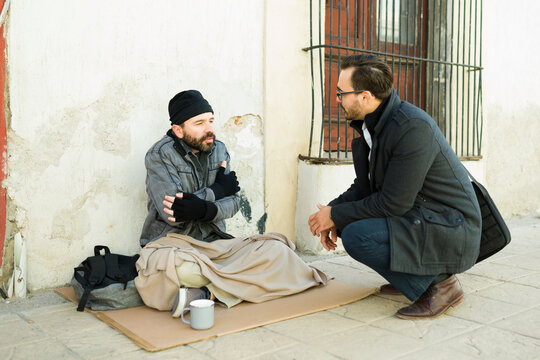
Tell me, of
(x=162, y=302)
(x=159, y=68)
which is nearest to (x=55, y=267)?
(x=162, y=302)

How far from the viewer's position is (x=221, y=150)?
3482 millimetres

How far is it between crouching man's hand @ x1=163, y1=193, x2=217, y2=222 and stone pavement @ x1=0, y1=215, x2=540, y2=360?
69 cm

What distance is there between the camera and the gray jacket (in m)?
3.14

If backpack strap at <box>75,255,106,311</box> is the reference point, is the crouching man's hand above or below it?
above

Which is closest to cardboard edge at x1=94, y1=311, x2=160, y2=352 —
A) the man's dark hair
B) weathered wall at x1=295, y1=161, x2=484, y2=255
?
the man's dark hair

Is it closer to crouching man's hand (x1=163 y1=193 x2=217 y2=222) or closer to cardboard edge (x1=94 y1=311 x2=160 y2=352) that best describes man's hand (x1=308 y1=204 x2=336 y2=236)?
crouching man's hand (x1=163 y1=193 x2=217 y2=222)

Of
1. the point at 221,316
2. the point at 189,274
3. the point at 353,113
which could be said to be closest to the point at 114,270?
the point at 189,274

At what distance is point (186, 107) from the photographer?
10.6 feet

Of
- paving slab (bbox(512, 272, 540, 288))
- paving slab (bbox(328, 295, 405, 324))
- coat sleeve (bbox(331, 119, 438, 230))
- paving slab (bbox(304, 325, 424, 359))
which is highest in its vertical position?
coat sleeve (bbox(331, 119, 438, 230))

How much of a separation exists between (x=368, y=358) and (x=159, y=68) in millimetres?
2423

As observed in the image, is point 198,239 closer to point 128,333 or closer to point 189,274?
point 189,274

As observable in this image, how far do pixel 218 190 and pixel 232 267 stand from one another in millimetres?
482

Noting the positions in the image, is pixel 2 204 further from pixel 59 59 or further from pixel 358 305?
pixel 358 305

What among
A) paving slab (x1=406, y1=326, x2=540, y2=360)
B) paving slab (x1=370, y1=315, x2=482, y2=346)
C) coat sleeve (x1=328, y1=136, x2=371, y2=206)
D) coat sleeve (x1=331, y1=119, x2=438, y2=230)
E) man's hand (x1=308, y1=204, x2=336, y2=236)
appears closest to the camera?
paving slab (x1=406, y1=326, x2=540, y2=360)
